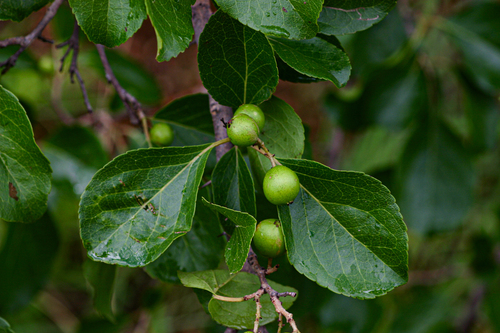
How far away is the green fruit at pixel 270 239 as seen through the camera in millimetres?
721

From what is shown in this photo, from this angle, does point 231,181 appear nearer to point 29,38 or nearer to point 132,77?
point 29,38

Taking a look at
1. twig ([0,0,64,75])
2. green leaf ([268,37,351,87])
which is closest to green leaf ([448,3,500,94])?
green leaf ([268,37,351,87])

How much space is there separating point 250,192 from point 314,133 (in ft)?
9.74

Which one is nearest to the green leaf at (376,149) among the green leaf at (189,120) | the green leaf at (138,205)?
the green leaf at (189,120)

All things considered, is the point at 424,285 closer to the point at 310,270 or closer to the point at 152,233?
the point at 310,270

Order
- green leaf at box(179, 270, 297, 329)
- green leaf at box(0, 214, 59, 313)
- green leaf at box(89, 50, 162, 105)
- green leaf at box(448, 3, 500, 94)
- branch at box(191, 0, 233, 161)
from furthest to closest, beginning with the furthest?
green leaf at box(89, 50, 162, 105) → green leaf at box(448, 3, 500, 94) → green leaf at box(0, 214, 59, 313) → branch at box(191, 0, 233, 161) → green leaf at box(179, 270, 297, 329)

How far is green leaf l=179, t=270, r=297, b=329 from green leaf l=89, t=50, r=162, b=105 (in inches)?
45.8

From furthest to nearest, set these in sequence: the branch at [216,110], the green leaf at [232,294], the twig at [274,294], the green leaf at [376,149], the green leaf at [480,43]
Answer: the green leaf at [376,149] → the green leaf at [480,43] → the branch at [216,110] → the green leaf at [232,294] → the twig at [274,294]

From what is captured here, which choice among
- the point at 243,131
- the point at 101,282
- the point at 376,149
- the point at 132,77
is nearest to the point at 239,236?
the point at 243,131

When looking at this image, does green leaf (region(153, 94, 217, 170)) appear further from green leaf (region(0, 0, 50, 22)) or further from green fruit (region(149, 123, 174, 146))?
green leaf (region(0, 0, 50, 22))

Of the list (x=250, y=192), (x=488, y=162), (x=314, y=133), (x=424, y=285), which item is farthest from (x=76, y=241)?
(x=488, y=162)

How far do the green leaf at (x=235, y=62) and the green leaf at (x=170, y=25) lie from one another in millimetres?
42

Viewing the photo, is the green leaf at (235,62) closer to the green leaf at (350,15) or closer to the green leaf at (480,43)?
the green leaf at (350,15)

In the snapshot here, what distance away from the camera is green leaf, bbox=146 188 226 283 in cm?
96
